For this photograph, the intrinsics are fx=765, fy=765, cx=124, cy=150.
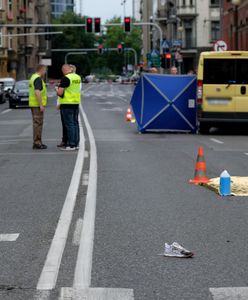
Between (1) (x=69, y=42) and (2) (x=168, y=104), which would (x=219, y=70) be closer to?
(2) (x=168, y=104)

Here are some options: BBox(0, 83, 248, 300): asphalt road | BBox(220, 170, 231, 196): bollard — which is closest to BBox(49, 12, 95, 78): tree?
BBox(0, 83, 248, 300): asphalt road

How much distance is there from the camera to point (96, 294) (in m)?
5.70

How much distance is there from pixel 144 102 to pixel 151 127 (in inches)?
30.5

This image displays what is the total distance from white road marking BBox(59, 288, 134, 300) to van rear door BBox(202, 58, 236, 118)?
1586 cm

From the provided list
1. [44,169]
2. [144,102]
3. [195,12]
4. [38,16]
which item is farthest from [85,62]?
[44,169]

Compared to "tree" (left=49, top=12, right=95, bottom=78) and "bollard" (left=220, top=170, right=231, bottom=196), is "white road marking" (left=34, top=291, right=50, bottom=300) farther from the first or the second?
"tree" (left=49, top=12, right=95, bottom=78)

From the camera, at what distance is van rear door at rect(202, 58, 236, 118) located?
21.2 m

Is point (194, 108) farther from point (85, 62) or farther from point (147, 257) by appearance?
point (85, 62)

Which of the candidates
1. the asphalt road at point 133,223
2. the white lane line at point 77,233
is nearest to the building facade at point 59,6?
the asphalt road at point 133,223

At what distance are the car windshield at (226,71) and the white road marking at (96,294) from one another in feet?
52.0

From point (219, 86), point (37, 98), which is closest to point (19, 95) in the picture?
point (219, 86)

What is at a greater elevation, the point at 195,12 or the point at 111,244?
the point at 195,12

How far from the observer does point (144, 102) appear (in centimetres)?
2273

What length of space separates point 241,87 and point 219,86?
61 centimetres
